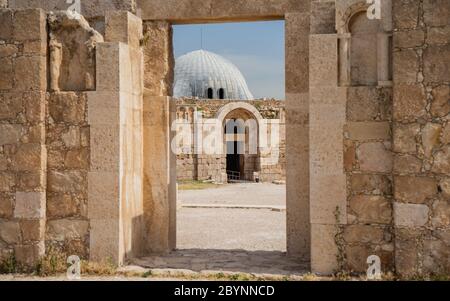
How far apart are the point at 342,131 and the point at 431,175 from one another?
3.25ft

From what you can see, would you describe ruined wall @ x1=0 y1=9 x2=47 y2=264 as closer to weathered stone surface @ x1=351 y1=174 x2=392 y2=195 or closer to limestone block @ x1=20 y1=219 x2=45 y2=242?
limestone block @ x1=20 y1=219 x2=45 y2=242

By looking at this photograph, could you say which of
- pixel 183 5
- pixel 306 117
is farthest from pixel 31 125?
pixel 306 117

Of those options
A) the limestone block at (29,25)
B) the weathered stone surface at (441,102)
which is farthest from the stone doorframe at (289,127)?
the weathered stone surface at (441,102)

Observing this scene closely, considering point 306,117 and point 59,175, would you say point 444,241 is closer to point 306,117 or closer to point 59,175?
point 306,117

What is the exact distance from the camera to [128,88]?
646 cm

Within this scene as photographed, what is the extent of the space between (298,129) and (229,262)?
1874 mm

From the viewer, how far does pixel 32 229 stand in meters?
6.12

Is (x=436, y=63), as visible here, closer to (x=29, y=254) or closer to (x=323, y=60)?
(x=323, y=60)

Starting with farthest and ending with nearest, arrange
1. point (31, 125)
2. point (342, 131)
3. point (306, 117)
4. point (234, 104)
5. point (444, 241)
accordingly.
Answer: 1. point (234, 104)
2. point (306, 117)
3. point (31, 125)
4. point (342, 131)
5. point (444, 241)

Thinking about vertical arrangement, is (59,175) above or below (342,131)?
below

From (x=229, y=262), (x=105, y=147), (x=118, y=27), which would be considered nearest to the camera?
(x=105, y=147)

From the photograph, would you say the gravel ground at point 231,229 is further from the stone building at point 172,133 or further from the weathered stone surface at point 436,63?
the weathered stone surface at point 436,63

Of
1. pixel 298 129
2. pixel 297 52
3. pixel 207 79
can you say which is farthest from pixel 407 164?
pixel 207 79

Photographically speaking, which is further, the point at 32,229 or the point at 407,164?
the point at 32,229
